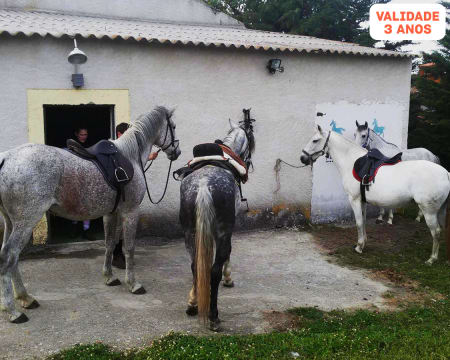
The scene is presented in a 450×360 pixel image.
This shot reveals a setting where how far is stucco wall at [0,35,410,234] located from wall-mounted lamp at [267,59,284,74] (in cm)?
11

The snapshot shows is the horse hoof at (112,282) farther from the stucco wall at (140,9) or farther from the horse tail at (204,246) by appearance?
the stucco wall at (140,9)

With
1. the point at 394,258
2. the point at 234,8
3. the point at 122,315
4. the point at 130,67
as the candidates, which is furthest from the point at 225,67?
the point at 234,8

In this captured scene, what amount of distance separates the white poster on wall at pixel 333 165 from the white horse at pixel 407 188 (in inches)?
65.6

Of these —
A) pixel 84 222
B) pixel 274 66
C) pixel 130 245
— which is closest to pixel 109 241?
pixel 130 245

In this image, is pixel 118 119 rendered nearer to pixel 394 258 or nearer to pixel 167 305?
pixel 167 305

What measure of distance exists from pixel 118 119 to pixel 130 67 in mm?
909

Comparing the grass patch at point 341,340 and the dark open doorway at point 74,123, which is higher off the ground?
the dark open doorway at point 74,123

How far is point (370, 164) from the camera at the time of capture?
296 inches

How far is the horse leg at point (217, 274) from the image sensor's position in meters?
4.58

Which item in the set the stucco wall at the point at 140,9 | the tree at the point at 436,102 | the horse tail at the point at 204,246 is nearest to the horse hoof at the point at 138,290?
the horse tail at the point at 204,246

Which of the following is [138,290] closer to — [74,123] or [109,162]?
[109,162]

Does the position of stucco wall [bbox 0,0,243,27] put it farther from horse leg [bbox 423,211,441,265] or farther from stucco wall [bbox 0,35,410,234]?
horse leg [bbox 423,211,441,265]

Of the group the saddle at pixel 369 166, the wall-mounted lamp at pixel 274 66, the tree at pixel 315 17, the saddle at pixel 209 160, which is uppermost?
the tree at pixel 315 17

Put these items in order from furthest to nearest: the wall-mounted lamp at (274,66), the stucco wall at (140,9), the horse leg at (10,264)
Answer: the stucco wall at (140,9), the wall-mounted lamp at (274,66), the horse leg at (10,264)
